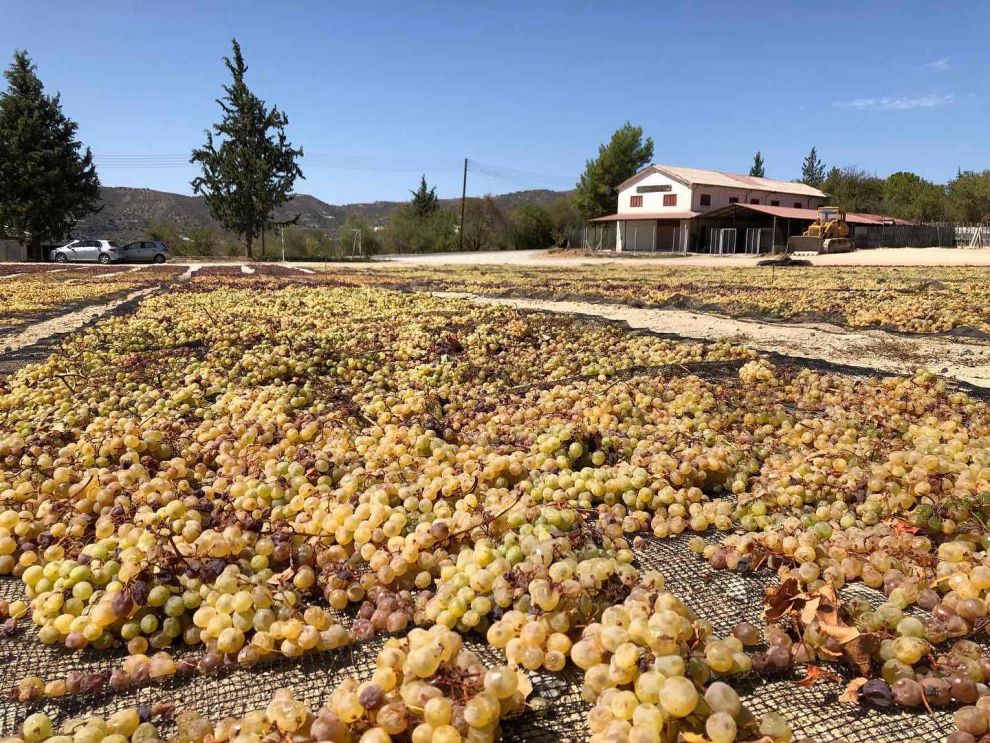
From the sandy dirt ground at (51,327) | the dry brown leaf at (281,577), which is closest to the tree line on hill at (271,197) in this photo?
the sandy dirt ground at (51,327)

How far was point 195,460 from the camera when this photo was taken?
3443mm

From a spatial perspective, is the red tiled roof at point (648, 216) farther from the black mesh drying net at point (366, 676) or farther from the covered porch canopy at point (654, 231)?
the black mesh drying net at point (366, 676)

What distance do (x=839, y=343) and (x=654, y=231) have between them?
43529 millimetres

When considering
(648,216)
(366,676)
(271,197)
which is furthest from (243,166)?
(366,676)

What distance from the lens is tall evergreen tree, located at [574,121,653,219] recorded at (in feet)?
197

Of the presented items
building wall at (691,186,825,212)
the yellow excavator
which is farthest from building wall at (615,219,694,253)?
the yellow excavator

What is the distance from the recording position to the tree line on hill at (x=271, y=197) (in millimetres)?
37562

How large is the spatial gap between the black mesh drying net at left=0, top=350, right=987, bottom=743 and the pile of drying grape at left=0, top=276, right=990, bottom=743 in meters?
0.04

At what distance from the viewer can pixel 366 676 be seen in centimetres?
179

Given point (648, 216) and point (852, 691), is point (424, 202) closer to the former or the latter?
point (648, 216)

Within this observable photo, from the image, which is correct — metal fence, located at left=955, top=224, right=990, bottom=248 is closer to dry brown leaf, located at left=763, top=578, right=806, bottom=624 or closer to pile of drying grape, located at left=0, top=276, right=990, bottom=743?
pile of drying grape, located at left=0, top=276, right=990, bottom=743

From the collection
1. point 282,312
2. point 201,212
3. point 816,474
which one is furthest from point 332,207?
point 816,474

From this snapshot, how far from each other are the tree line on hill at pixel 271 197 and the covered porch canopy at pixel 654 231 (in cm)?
743

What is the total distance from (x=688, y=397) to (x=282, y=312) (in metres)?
7.22
